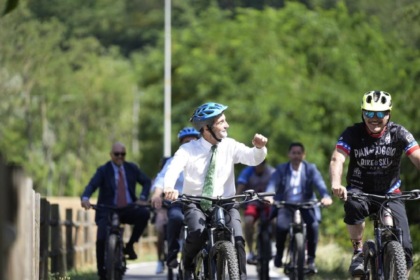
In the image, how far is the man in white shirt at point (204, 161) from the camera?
12.3 metres

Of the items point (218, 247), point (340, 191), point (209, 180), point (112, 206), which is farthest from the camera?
point (112, 206)

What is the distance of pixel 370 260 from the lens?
12.2 meters

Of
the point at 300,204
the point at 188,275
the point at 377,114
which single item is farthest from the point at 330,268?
the point at 377,114

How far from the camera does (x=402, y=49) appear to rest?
62.2 m

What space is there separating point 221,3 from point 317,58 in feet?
23.2

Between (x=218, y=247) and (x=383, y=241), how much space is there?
4.44ft

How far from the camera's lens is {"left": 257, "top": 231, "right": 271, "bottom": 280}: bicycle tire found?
61.7 feet

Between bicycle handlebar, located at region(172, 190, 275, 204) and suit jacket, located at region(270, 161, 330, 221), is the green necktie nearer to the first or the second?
bicycle handlebar, located at region(172, 190, 275, 204)

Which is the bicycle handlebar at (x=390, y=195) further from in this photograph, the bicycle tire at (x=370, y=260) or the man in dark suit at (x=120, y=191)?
the man in dark suit at (x=120, y=191)

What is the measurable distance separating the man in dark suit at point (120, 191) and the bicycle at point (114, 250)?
39 centimetres

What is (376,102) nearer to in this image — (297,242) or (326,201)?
(326,201)

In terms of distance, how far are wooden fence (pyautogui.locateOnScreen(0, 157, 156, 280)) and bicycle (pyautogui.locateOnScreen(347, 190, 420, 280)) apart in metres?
2.69

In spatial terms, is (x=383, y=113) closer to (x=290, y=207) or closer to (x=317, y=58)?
(x=290, y=207)

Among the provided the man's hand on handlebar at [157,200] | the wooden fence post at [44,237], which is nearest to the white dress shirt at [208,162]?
the man's hand on handlebar at [157,200]
